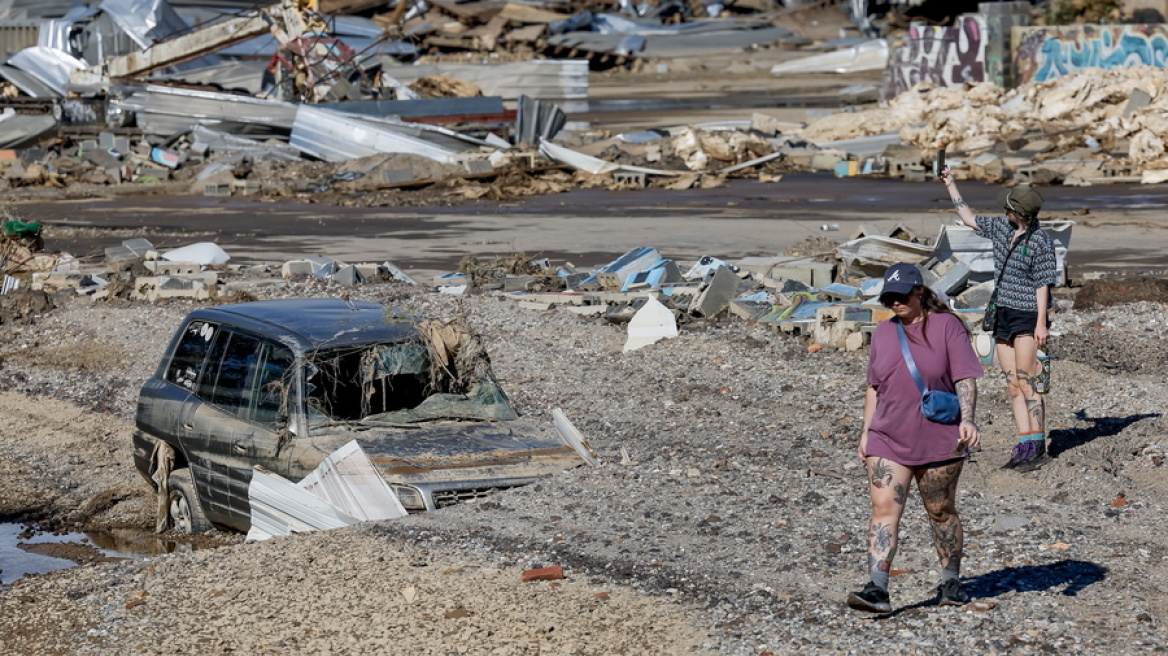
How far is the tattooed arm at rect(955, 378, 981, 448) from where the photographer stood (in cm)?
629

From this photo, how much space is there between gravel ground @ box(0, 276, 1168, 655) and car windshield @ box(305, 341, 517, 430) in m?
0.83

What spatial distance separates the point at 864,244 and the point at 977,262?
142 centimetres

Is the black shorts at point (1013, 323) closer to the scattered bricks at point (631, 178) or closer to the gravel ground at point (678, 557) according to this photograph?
the gravel ground at point (678, 557)

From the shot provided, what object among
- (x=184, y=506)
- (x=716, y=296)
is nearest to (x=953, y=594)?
(x=184, y=506)

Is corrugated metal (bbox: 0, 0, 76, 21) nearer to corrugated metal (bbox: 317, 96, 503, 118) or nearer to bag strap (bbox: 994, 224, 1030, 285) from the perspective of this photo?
corrugated metal (bbox: 317, 96, 503, 118)

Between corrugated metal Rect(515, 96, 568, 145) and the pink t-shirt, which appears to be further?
corrugated metal Rect(515, 96, 568, 145)

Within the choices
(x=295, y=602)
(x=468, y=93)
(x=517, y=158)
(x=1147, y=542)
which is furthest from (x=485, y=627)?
(x=468, y=93)

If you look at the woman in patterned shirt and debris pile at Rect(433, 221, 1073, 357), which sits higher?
the woman in patterned shirt

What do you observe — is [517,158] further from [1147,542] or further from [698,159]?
[1147,542]

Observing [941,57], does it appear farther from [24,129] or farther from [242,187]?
[24,129]

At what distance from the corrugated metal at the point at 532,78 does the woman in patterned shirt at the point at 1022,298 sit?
1648 inches

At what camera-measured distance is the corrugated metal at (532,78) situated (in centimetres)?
5059

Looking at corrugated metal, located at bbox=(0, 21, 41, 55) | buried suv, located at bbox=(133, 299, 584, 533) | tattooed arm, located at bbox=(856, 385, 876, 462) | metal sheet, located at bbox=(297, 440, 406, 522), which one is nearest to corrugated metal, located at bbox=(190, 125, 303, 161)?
corrugated metal, located at bbox=(0, 21, 41, 55)

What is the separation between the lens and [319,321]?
9.48 metres
